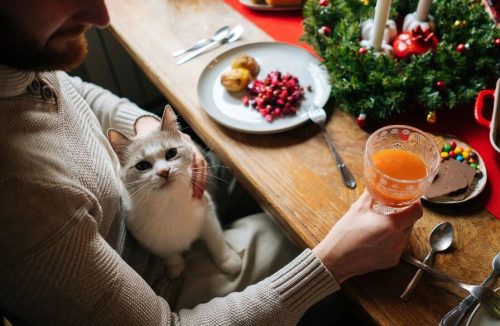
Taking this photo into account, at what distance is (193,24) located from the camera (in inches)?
51.9

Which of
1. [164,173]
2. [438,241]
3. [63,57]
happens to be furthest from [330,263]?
[63,57]

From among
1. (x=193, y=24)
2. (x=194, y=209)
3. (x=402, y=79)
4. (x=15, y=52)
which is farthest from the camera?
(x=193, y=24)

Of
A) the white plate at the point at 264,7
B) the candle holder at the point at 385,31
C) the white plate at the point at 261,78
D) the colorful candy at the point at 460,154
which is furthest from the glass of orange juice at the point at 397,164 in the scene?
the white plate at the point at 264,7

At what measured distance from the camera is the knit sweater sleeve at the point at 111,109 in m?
1.18

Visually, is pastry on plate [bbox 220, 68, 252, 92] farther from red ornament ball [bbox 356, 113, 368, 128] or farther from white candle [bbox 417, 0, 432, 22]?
white candle [bbox 417, 0, 432, 22]

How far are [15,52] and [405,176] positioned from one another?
74cm

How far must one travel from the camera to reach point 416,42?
0.97m

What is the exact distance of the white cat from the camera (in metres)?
0.93

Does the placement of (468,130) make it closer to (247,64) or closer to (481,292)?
(481,292)

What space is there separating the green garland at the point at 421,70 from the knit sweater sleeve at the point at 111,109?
60 centimetres

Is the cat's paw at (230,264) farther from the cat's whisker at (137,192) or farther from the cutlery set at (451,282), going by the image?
the cutlery set at (451,282)

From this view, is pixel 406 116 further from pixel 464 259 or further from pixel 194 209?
pixel 194 209

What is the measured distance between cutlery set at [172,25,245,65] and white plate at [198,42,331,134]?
0.30ft

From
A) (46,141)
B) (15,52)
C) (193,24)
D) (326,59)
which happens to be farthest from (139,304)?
(193,24)
